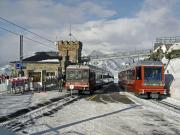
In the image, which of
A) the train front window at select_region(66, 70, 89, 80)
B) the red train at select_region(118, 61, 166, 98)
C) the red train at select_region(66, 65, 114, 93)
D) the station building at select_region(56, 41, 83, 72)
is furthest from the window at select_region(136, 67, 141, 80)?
the station building at select_region(56, 41, 83, 72)

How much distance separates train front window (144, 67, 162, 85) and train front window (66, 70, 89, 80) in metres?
8.45

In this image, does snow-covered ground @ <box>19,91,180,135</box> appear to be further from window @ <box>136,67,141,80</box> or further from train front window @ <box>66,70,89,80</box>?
train front window @ <box>66,70,89,80</box>

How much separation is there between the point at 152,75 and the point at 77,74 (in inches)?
374

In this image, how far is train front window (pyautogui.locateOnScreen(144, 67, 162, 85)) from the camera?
117 ft

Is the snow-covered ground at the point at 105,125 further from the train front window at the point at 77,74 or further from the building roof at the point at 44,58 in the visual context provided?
the building roof at the point at 44,58

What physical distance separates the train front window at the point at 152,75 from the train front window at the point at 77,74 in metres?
8.45

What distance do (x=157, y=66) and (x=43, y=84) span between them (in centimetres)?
1643

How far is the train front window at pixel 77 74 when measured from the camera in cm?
4244

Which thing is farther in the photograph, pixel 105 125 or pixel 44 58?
pixel 44 58

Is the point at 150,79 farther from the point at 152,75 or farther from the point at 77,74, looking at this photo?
the point at 77,74

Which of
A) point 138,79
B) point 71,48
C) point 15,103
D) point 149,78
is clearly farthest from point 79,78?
point 71,48

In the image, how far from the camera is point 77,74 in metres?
42.6

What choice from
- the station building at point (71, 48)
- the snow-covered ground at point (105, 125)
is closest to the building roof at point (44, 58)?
the station building at point (71, 48)

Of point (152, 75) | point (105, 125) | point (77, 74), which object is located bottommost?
point (105, 125)
